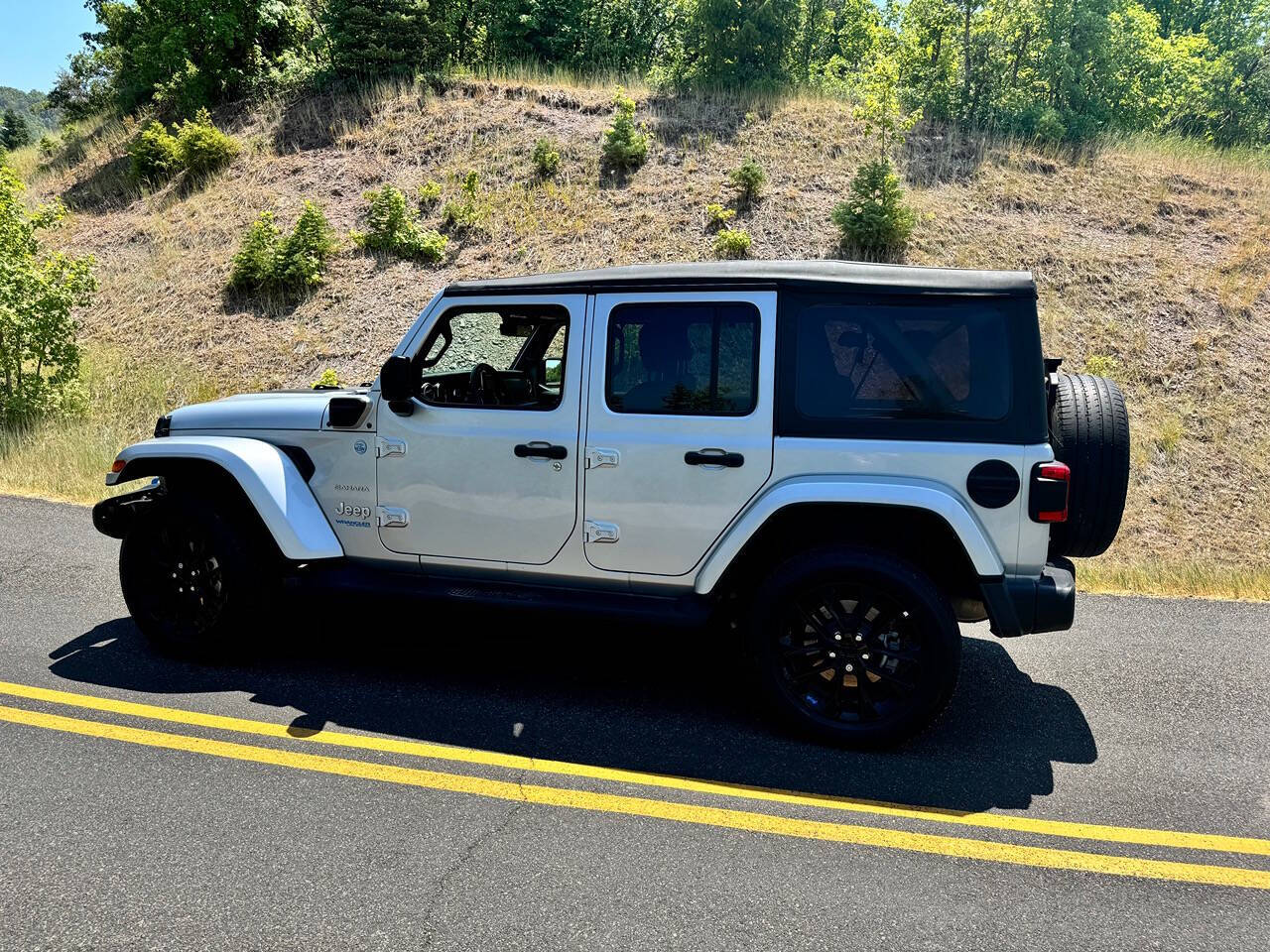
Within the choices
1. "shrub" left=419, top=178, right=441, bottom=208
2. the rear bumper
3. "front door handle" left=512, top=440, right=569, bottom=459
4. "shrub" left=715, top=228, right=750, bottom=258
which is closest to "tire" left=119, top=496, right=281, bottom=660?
"front door handle" left=512, top=440, right=569, bottom=459

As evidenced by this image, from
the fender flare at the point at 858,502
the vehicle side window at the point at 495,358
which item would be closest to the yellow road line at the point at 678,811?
the fender flare at the point at 858,502

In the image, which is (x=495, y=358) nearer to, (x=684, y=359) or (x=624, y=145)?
(x=684, y=359)

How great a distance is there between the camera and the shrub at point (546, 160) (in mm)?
18516

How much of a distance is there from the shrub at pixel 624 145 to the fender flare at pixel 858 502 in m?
15.4

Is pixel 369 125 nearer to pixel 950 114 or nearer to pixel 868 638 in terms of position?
pixel 950 114

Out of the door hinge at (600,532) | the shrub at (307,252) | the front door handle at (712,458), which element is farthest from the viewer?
the shrub at (307,252)

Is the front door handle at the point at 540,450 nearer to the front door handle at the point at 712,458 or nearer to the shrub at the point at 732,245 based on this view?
the front door handle at the point at 712,458

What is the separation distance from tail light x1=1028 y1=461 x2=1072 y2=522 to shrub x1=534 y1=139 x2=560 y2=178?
15.8 meters

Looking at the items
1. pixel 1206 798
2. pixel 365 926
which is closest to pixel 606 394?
pixel 365 926

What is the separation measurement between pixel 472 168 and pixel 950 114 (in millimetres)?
10019

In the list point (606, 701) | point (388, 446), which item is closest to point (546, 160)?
point (388, 446)

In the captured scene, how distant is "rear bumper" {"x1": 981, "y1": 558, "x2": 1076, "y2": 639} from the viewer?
4203mm

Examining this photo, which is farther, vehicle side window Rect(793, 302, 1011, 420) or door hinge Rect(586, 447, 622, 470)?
door hinge Rect(586, 447, 622, 470)

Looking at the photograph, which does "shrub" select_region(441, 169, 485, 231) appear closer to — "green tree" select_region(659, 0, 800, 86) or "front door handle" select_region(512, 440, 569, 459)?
"green tree" select_region(659, 0, 800, 86)
